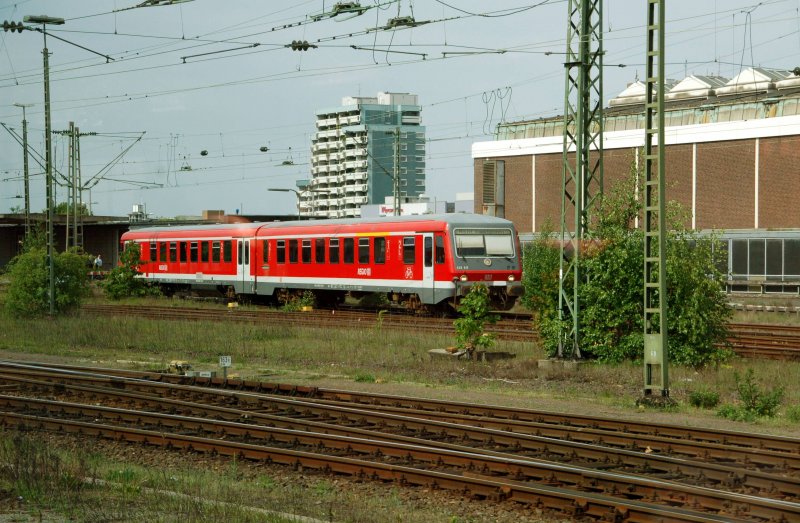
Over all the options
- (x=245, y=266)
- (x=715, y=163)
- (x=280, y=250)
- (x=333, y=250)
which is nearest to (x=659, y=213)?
(x=333, y=250)

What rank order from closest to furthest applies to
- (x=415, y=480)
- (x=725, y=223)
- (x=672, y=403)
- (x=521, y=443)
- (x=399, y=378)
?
(x=415, y=480) < (x=521, y=443) < (x=672, y=403) < (x=399, y=378) < (x=725, y=223)

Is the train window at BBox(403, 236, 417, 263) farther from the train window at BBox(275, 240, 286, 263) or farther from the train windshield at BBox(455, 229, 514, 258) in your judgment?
the train window at BBox(275, 240, 286, 263)

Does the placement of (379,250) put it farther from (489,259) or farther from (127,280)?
(127,280)

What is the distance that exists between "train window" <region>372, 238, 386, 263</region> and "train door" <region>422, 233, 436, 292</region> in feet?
6.26

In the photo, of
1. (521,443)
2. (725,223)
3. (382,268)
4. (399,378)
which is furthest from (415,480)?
(725,223)

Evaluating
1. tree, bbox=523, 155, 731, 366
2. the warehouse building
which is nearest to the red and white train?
tree, bbox=523, 155, 731, 366

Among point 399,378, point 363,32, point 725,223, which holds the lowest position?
point 399,378

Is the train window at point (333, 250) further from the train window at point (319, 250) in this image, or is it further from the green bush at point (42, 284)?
the green bush at point (42, 284)

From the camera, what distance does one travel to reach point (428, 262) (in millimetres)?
31562

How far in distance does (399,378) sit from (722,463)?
9.49m

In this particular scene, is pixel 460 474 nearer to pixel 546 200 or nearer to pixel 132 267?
pixel 132 267

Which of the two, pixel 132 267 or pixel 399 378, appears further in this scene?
pixel 132 267

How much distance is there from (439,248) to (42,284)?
1366 centimetres

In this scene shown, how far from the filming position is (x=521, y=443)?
12891 millimetres
